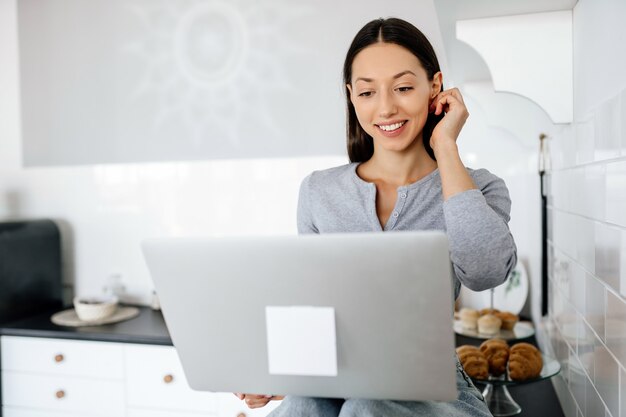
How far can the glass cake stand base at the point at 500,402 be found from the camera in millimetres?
1439

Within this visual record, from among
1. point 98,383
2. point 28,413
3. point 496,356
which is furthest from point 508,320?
point 28,413

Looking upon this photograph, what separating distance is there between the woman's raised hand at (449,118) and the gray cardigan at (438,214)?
0.11m

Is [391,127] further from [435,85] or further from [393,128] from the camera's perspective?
[435,85]

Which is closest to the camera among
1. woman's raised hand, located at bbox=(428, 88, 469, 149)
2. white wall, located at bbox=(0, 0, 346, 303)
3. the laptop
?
the laptop

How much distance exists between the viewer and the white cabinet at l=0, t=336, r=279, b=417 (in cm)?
202

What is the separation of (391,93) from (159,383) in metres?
1.46

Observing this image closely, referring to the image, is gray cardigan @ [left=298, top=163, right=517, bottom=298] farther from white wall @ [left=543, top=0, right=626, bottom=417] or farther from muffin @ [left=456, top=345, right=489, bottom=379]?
muffin @ [left=456, top=345, right=489, bottom=379]

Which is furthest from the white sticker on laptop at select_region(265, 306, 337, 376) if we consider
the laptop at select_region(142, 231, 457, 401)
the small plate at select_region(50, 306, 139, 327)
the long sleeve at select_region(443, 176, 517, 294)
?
the small plate at select_region(50, 306, 139, 327)

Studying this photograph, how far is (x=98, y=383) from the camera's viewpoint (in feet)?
7.02

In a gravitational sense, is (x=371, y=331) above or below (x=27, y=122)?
below

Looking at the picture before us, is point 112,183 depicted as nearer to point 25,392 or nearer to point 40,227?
point 40,227

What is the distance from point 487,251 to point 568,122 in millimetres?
552

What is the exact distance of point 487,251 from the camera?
930 millimetres

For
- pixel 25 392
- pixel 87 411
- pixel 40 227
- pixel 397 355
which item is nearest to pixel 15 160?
pixel 40 227
